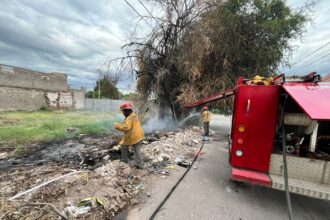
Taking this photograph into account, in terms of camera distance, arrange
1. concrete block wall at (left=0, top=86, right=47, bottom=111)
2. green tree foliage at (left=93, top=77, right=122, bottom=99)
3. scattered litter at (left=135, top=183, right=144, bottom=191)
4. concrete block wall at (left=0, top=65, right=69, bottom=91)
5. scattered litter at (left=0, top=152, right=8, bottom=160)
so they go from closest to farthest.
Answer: scattered litter at (left=135, top=183, right=144, bottom=191) → scattered litter at (left=0, top=152, right=8, bottom=160) → green tree foliage at (left=93, top=77, right=122, bottom=99) → concrete block wall at (left=0, top=86, right=47, bottom=111) → concrete block wall at (left=0, top=65, right=69, bottom=91)

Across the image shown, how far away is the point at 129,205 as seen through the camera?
11.8ft

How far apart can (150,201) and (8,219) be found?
6.71 ft

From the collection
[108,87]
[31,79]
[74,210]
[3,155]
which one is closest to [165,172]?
[74,210]

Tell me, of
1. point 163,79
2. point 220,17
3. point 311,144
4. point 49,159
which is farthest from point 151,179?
point 220,17

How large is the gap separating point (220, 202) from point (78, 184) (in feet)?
8.48

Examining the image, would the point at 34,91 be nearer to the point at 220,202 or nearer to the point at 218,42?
the point at 218,42

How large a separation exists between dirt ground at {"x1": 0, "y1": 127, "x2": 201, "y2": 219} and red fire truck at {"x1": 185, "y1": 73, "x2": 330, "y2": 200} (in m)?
1.98

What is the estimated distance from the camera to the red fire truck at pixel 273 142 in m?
3.51

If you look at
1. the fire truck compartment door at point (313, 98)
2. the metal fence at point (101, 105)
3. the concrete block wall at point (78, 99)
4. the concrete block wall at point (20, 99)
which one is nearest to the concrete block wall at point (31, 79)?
the concrete block wall at point (20, 99)

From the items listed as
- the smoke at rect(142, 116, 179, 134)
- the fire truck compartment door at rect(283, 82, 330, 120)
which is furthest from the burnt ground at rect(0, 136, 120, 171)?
the smoke at rect(142, 116, 179, 134)

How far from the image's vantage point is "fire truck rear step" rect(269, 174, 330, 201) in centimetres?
330

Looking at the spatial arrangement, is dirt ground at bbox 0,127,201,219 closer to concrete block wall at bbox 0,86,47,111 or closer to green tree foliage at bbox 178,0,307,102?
green tree foliage at bbox 178,0,307,102

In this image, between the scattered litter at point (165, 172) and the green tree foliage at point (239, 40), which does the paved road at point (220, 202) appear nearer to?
the scattered litter at point (165, 172)

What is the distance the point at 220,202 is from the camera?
3850 millimetres
